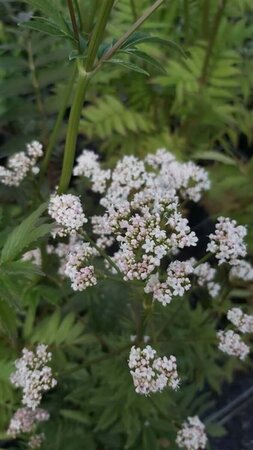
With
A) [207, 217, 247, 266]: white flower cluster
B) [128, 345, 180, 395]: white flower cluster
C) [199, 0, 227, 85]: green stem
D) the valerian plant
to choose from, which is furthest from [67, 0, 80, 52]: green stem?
[199, 0, 227, 85]: green stem

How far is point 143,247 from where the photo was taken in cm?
91

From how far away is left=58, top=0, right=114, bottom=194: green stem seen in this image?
2.88 feet

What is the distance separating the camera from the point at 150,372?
959mm

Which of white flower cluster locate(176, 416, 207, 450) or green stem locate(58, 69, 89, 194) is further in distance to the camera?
white flower cluster locate(176, 416, 207, 450)

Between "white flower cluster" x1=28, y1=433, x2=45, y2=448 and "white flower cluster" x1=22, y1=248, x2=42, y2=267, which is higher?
"white flower cluster" x1=22, y1=248, x2=42, y2=267

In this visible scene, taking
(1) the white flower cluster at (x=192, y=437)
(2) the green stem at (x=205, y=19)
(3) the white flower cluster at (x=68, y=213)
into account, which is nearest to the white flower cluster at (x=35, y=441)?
(1) the white flower cluster at (x=192, y=437)

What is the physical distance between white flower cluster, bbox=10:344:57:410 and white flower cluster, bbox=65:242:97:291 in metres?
0.19

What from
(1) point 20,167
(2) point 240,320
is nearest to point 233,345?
(2) point 240,320

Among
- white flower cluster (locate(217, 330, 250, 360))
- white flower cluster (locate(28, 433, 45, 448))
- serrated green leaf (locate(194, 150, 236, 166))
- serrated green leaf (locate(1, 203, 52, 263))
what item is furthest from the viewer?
serrated green leaf (locate(194, 150, 236, 166))

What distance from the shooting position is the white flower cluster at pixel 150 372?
957mm

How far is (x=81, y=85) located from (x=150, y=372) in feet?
1.48

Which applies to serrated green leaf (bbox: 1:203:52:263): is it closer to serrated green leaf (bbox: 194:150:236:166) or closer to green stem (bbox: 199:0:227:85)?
serrated green leaf (bbox: 194:150:236:166)

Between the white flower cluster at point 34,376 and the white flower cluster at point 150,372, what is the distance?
16 centimetres

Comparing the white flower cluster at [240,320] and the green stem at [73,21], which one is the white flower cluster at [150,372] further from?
the green stem at [73,21]
